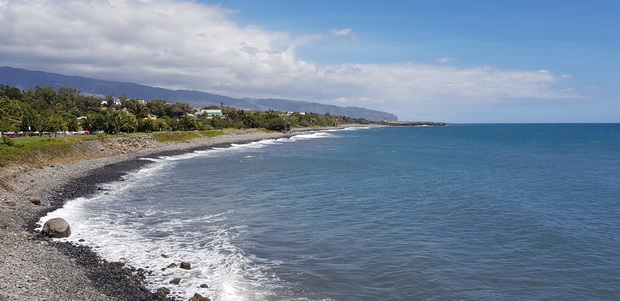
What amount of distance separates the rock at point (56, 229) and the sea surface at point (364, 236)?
0.69m

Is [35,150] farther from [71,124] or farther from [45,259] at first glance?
[45,259]

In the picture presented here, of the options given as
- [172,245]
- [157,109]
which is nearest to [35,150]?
[172,245]

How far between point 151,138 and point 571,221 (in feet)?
239

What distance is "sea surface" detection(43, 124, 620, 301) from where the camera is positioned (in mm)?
15305

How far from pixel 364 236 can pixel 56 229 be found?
50.7ft

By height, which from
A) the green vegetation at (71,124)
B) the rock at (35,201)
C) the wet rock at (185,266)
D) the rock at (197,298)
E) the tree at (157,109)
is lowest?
the rock at (35,201)

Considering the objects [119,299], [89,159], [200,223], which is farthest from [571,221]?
[89,159]

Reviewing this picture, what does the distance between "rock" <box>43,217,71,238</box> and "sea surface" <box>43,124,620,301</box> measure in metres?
0.69

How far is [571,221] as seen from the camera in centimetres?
2461

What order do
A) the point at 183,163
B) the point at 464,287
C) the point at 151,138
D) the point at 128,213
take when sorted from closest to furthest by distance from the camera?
the point at 464,287 < the point at 128,213 < the point at 183,163 < the point at 151,138

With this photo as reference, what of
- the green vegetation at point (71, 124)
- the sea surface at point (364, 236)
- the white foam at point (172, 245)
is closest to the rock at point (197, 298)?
the white foam at point (172, 245)

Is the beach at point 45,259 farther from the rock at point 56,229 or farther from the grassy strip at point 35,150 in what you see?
the grassy strip at point 35,150

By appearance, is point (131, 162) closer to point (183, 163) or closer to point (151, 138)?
point (183, 163)

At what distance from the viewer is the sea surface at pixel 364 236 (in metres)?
15.3
